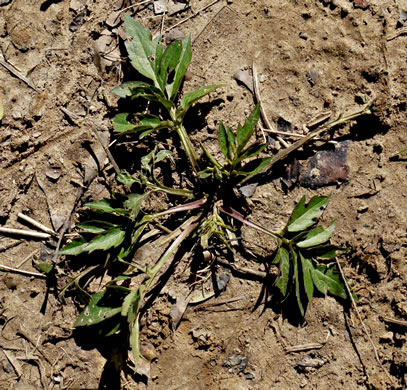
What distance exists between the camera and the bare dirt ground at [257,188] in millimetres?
2719

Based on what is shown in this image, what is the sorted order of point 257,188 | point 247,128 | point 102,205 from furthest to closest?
1. point 257,188
2. point 102,205
3. point 247,128

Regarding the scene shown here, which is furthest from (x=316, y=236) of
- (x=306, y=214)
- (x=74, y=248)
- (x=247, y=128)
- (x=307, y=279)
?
(x=74, y=248)

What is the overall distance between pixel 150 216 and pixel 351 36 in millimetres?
1522

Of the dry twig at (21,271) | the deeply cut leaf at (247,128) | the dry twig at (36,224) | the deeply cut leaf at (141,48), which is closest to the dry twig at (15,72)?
the deeply cut leaf at (141,48)

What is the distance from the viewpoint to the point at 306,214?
266cm

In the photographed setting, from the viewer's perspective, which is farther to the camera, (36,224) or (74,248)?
(36,224)

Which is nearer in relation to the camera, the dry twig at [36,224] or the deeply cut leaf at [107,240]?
the deeply cut leaf at [107,240]

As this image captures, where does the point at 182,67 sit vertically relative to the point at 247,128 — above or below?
above

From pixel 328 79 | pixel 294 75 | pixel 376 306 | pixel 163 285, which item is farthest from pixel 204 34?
pixel 376 306

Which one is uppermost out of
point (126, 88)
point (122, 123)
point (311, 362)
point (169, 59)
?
point (169, 59)

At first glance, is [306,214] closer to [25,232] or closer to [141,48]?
[141,48]

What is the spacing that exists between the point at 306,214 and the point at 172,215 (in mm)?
762

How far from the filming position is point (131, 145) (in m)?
2.84

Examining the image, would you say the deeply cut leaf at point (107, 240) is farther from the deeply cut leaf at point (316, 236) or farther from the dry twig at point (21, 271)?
the deeply cut leaf at point (316, 236)
